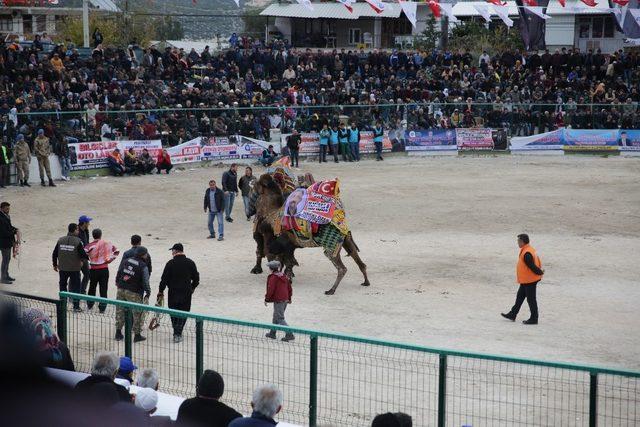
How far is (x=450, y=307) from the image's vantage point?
528 inches

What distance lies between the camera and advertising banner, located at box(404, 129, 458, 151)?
33750 millimetres

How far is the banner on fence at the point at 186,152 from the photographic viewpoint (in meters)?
29.1

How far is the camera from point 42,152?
24828 millimetres

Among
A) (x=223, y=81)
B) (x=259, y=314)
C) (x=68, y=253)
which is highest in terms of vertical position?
(x=223, y=81)

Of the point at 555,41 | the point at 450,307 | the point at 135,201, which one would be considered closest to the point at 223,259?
the point at 450,307

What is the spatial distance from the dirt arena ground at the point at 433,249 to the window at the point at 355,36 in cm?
2647

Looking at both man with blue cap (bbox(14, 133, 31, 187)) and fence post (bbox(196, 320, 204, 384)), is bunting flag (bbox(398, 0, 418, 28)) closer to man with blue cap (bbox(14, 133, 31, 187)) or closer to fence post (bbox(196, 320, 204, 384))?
man with blue cap (bbox(14, 133, 31, 187))

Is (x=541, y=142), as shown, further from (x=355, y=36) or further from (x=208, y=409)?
(x=208, y=409)

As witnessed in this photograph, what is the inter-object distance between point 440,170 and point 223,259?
14.2 m

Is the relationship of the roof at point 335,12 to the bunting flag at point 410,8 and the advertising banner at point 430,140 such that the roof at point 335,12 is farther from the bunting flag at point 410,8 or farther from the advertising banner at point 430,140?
the advertising banner at point 430,140

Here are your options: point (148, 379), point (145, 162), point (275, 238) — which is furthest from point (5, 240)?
point (145, 162)

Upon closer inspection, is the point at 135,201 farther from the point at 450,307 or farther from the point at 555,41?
the point at 555,41

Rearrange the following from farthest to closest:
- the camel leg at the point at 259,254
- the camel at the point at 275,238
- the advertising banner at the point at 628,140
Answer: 1. the advertising banner at the point at 628,140
2. the camel leg at the point at 259,254
3. the camel at the point at 275,238

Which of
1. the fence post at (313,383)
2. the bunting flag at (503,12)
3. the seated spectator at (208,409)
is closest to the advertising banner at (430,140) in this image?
the bunting flag at (503,12)
